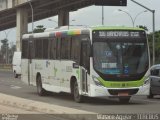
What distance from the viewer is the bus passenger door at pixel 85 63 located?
70.2 feet

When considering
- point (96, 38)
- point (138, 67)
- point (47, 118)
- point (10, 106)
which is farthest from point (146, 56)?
point (47, 118)

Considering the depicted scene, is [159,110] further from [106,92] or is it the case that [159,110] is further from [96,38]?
[96,38]

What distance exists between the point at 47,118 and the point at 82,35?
726 centimetres

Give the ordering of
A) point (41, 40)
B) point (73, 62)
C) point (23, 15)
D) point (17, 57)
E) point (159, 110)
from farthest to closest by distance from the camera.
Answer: point (23, 15)
point (17, 57)
point (41, 40)
point (73, 62)
point (159, 110)

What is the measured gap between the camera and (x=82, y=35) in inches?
870

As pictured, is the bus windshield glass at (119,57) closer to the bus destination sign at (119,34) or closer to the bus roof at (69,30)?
the bus destination sign at (119,34)

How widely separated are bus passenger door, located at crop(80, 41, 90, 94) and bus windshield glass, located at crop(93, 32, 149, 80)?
345 mm

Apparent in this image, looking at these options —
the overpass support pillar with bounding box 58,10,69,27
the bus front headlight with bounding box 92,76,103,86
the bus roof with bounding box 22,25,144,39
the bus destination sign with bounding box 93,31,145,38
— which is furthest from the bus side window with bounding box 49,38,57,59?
the overpass support pillar with bounding box 58,10,69,27

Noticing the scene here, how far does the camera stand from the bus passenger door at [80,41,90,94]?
2139cm

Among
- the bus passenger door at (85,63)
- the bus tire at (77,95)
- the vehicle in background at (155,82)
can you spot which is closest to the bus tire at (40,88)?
the bus tire at (77,95)

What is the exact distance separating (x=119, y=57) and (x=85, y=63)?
139 cm

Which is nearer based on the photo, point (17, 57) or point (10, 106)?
point (10, 106)

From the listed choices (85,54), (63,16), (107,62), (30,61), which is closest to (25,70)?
(30,61)

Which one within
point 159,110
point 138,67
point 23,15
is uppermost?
point 23,15
